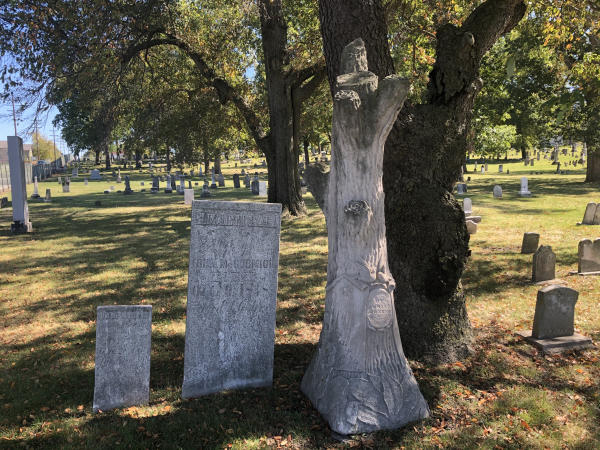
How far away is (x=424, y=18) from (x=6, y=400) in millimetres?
11862

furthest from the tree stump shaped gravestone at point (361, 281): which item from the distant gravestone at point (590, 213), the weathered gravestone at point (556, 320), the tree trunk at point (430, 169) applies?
the distant gravestone at point (590, 213)

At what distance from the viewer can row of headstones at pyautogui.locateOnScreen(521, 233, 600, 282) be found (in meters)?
8.48

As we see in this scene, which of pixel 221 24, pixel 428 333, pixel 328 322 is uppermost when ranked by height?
pixel 221 24

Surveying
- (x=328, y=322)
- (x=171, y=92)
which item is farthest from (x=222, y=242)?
(x=171, y=92)

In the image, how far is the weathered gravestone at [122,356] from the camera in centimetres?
445

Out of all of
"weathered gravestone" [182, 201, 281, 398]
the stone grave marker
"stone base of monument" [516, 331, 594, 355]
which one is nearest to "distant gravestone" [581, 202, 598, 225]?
the stone grave marker

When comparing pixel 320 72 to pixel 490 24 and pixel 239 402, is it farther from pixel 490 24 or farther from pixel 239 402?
pixel 239 402

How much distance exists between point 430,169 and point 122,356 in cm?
395

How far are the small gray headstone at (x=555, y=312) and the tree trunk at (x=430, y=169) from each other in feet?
4.26

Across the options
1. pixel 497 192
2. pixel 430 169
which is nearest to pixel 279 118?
pixel 430 169

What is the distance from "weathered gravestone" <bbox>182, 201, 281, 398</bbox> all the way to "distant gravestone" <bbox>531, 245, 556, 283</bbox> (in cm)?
604

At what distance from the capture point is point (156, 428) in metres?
4.13

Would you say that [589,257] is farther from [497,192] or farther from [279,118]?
[497,192]

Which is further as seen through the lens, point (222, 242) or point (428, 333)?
point (428, 333)
